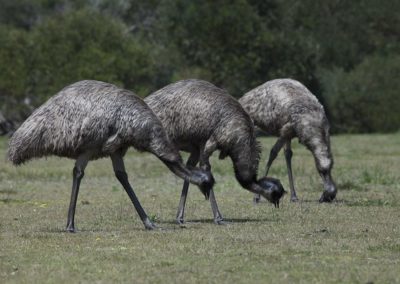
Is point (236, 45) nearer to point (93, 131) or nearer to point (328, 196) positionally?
point (328, 196)

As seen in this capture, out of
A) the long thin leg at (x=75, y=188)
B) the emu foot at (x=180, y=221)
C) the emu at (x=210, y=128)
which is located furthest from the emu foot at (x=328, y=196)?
the long thin leg at (x=75, y=188)

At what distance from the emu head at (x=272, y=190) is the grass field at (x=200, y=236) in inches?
14.3

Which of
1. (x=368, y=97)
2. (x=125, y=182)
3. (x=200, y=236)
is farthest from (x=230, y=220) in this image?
(x=368, y=97)

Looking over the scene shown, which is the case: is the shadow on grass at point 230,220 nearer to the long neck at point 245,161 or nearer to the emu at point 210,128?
the emu at point 210,128

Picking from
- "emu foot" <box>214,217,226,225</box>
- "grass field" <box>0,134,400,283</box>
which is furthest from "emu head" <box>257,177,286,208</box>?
"emu foot" <box>214,217,226,225</box>

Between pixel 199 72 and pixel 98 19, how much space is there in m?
5.08

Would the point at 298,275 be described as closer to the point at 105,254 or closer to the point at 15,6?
the point at 105,254

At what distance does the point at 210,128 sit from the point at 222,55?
114 ft

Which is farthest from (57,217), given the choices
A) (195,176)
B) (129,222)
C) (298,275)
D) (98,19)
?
A: (98,19)

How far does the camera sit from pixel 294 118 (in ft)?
56.0

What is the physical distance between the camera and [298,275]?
31.3 feet

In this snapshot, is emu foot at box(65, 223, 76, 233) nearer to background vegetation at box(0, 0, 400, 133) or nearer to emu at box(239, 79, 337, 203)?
emu at box(239, 79, 337, 203)

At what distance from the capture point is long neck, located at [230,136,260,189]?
44.0 ft

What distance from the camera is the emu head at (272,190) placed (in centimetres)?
1316
